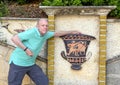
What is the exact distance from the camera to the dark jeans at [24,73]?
272 inches

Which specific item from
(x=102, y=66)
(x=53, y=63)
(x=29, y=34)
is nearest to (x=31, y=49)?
(x=29, y=34)

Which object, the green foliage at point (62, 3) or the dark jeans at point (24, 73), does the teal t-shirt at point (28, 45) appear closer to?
the dark jeans at point (24, 73)

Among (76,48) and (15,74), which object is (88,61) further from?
(15,74)

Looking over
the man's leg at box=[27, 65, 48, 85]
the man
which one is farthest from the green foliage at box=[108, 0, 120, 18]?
the man's leg at box=[27, 65, 48, 85]

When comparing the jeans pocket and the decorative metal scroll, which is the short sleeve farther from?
the decorative metal scroll

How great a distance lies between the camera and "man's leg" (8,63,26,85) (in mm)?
6902

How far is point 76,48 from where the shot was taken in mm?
7742

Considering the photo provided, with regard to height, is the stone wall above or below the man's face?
below

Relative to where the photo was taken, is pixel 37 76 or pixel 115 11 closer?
pixel 37 76

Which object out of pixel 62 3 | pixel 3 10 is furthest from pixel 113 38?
pixel 3 10

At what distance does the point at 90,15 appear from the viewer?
7.68 metres

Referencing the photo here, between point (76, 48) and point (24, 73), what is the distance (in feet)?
4.05

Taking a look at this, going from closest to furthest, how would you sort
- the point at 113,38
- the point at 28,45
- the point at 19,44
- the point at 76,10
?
the point at 19,44
the point at 28,45
the point at 76,10
the point at 113,38

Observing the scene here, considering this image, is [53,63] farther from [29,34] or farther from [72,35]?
[29,34]
